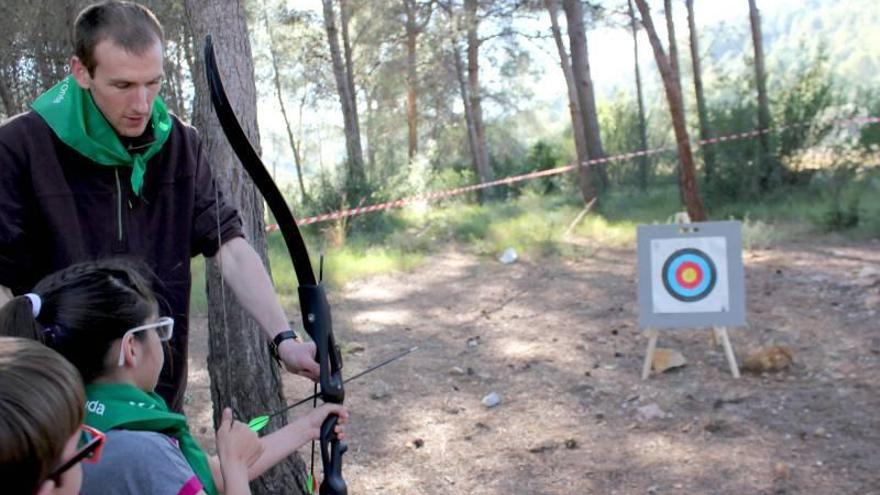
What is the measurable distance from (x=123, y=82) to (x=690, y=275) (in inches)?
155

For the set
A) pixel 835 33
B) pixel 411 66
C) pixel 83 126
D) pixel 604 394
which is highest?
pixel 835 33

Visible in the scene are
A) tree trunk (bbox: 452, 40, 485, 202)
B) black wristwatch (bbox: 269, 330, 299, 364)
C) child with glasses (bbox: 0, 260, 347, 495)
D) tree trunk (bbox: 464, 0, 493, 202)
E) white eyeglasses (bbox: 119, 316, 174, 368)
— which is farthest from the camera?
tree trunk (bbox: 452, 40, 485, 202)

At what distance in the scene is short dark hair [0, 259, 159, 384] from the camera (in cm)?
130

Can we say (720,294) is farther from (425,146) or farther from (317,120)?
(317,120)

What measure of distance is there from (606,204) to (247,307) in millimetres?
9707

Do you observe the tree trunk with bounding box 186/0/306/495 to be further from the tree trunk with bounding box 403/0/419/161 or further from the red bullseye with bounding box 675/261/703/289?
the tree trunk with bounding box 403/0/419/161

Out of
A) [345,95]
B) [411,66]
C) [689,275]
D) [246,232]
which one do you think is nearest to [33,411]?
[246,232]

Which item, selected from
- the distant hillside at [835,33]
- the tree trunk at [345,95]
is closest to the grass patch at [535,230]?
the tree trunk at [345,95]

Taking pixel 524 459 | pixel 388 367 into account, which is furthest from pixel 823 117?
pixel 524 459

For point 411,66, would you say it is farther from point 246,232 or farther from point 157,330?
point 157,330

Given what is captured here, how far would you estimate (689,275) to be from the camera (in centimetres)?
496

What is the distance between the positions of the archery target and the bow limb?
11.4 feet

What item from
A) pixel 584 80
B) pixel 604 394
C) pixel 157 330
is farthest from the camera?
pixel 584 80

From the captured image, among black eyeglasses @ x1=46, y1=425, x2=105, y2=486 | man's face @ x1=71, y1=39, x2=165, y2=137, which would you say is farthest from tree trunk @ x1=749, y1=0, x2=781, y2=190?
black eyeglasses @ x1=46, y1=425, x2=105, y2=486
